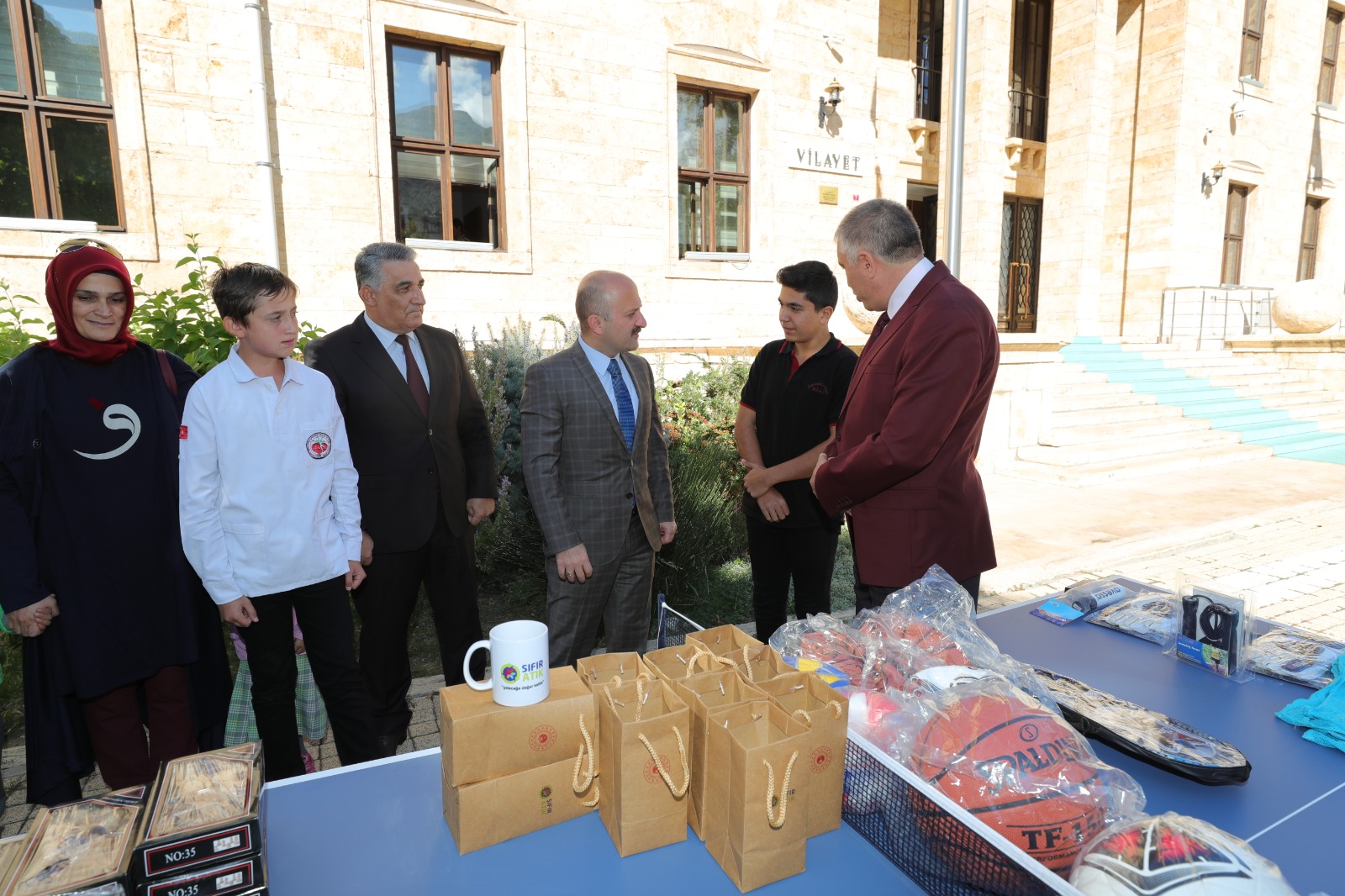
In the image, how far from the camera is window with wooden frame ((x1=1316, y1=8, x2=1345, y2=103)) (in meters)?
20.1

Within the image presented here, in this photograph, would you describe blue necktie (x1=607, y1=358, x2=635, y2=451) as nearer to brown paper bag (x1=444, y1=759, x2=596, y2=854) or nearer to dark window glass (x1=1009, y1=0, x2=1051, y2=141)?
brown paper bag (x1=444, y1=759, x2=596, y2=854)

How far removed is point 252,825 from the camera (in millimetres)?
1268

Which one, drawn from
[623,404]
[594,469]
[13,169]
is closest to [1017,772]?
[594,469]

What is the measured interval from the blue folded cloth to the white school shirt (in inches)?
122

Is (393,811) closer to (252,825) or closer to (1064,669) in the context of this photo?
(252,825)

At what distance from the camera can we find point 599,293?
3.17 m

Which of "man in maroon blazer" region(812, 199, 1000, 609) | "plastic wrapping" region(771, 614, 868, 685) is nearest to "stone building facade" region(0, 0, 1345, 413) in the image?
"man in maroon blazer" region(812, 199, 1000, 609)

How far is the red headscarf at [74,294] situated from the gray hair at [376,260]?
0.89 m

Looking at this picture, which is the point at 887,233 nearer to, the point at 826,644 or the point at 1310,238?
the point at 826,644

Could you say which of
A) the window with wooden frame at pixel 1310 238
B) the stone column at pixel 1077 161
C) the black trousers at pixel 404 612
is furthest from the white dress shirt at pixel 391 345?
the window with wooden frame at pixel 1310 238

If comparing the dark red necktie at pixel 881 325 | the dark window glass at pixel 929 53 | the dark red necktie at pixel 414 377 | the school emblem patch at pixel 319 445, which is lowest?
the school emblem patch at pixel 319 445

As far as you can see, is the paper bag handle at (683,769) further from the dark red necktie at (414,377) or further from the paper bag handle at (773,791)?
the dark red necktie at (414,377)

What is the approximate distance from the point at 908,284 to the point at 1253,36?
22390mm

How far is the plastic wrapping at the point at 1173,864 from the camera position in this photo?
1.11 meters
